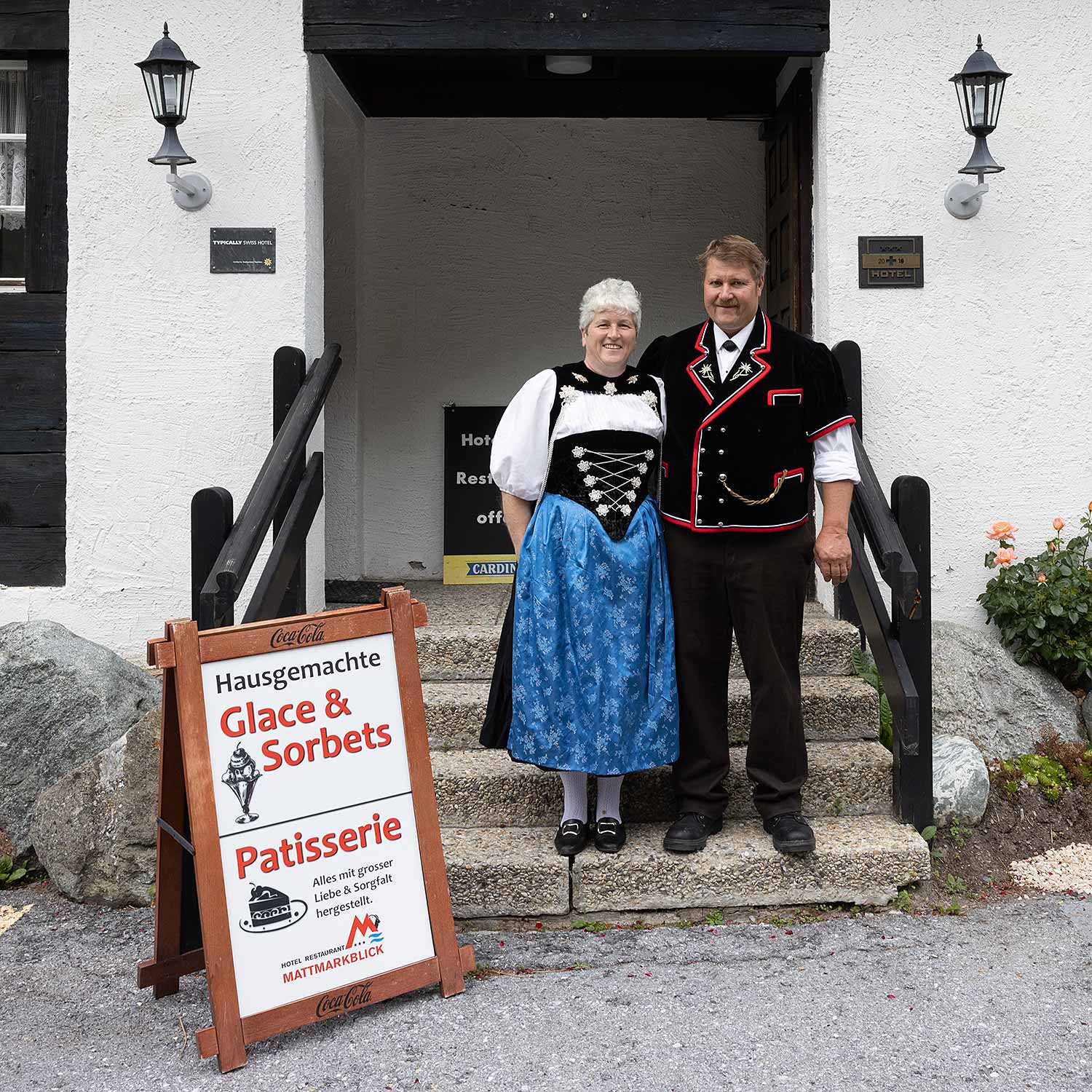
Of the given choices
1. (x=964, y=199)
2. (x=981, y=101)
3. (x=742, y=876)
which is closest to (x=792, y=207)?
(x=964, y=199)

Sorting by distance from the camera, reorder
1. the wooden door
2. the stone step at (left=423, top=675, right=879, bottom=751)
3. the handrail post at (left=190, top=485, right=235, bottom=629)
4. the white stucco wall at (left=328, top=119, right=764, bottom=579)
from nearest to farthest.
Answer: the handrail post at (left=190, top=485, right=235, bottom=629) → the stone step at (left=423, top=675, right=879, bottom=751) → the wooden door → the white stucco wall at (left=328, top=119, right=764, bottom=579)

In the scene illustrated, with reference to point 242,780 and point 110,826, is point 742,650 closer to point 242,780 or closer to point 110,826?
point 242,780

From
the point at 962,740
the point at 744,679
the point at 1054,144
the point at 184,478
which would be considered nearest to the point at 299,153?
the point at 184,478

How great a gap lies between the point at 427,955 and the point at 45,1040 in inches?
37.2

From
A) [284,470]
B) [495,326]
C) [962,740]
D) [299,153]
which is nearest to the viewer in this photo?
[284,470]

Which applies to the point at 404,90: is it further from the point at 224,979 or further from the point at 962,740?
the point at 224,979

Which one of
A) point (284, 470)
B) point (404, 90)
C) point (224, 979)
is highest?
point (404, 90)

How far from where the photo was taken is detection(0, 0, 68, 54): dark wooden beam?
15.0ft

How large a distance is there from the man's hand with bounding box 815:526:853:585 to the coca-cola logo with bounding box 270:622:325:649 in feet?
4.75

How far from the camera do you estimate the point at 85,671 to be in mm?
4223

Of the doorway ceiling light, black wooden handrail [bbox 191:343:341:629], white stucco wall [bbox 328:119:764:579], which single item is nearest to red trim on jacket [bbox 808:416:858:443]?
black wooden handrail [bbox 191:343:341:629]

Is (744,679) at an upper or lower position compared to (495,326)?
lower

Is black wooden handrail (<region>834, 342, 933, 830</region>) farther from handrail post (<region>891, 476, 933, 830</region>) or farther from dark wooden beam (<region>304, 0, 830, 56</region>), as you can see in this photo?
dark wooden beam (<region>304, 0, 830, 56</region>)

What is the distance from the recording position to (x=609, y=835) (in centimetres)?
347
